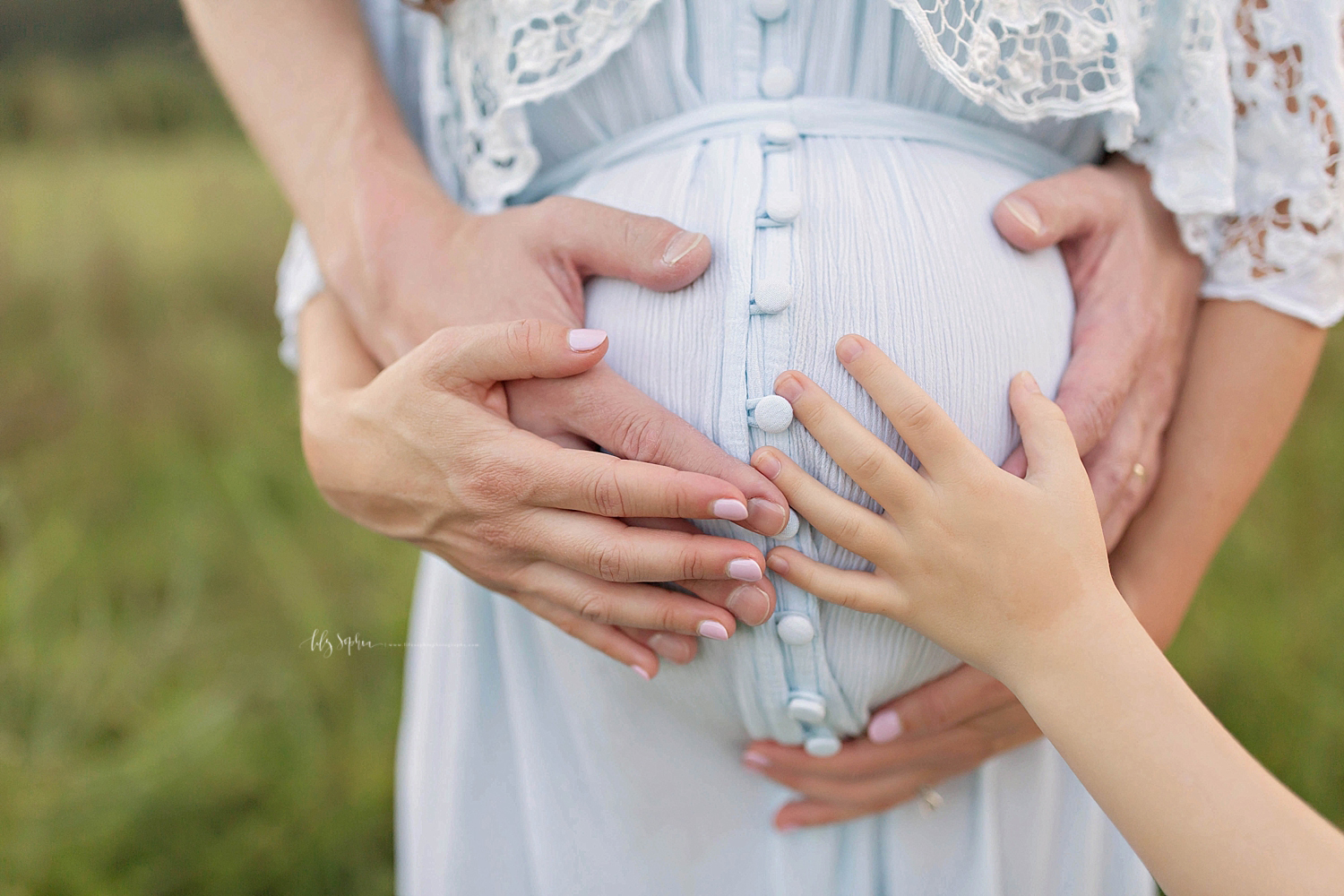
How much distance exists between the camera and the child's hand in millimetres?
→ 644

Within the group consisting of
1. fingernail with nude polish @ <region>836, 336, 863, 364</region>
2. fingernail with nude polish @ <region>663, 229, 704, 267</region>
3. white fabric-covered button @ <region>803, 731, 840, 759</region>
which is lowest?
white fabric-covered button @ <region>803, 731, 840, 759</region>

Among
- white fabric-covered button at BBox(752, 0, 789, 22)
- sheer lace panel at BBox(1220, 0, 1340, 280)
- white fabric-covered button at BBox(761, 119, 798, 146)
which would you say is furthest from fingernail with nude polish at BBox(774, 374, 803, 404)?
sheer lace panel at BBox(1220, 0, 1340, 280)

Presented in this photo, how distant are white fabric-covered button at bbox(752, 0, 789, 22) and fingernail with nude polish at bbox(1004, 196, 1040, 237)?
0.84 feet

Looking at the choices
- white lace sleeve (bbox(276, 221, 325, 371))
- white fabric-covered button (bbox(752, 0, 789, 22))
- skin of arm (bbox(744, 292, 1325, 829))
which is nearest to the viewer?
white fabric-covered button (bbox(752, 0, 789, 22))

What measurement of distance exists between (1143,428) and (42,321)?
329cm

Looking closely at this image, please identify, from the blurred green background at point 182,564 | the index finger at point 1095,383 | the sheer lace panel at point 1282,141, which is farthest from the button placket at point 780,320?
the blurred green background at point 182,564

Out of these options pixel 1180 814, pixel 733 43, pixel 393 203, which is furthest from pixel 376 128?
pixel 1180 814

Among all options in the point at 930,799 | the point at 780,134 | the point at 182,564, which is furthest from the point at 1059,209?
the point at 182,564

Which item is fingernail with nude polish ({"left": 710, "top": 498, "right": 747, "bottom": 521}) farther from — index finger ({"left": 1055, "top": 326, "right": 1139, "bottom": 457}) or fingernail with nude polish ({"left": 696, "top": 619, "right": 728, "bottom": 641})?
index finger ({"left": 1055, "top": 326, "right": 1139, "bottom": 457})

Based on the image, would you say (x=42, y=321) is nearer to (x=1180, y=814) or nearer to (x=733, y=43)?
(x=733, y=43)

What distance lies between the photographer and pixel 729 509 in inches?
26.9

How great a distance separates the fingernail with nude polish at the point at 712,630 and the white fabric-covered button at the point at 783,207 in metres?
0.33

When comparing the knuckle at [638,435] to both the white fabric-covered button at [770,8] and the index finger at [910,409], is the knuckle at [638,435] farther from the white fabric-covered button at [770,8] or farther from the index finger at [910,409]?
the white fabric-covered button at [770,8]

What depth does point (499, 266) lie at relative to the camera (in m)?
0.80
